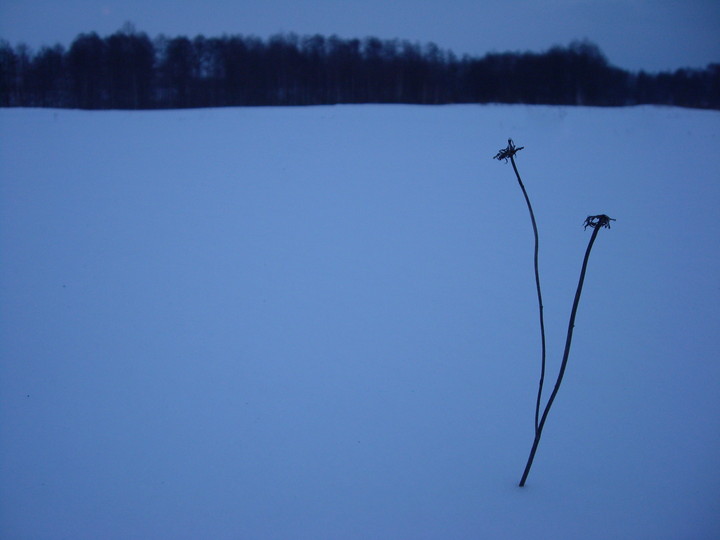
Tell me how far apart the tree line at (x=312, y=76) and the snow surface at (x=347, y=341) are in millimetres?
9375

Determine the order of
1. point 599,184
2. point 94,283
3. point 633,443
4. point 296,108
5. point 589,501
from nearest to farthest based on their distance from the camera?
point 589,501 → point 633,443 → point 94,283 → point 599,184 → point 296,108

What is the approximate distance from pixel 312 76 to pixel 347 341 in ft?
60.2

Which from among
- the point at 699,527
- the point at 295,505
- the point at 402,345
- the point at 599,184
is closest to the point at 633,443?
the point at 699,527

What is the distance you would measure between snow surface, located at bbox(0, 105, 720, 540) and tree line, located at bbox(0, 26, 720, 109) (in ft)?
30.8

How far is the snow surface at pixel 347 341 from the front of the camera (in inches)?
112

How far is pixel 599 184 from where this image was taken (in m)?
9.15

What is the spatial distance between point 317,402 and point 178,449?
1.14m

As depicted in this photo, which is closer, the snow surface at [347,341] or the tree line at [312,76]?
the snow surface at [347,341]

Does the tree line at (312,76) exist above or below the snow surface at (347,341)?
above

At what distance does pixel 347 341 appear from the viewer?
4855mm

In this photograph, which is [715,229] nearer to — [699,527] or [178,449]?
[699,527]

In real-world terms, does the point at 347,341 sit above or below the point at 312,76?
below

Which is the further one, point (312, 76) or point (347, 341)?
point (312, 76)

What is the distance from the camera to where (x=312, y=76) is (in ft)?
67.1
